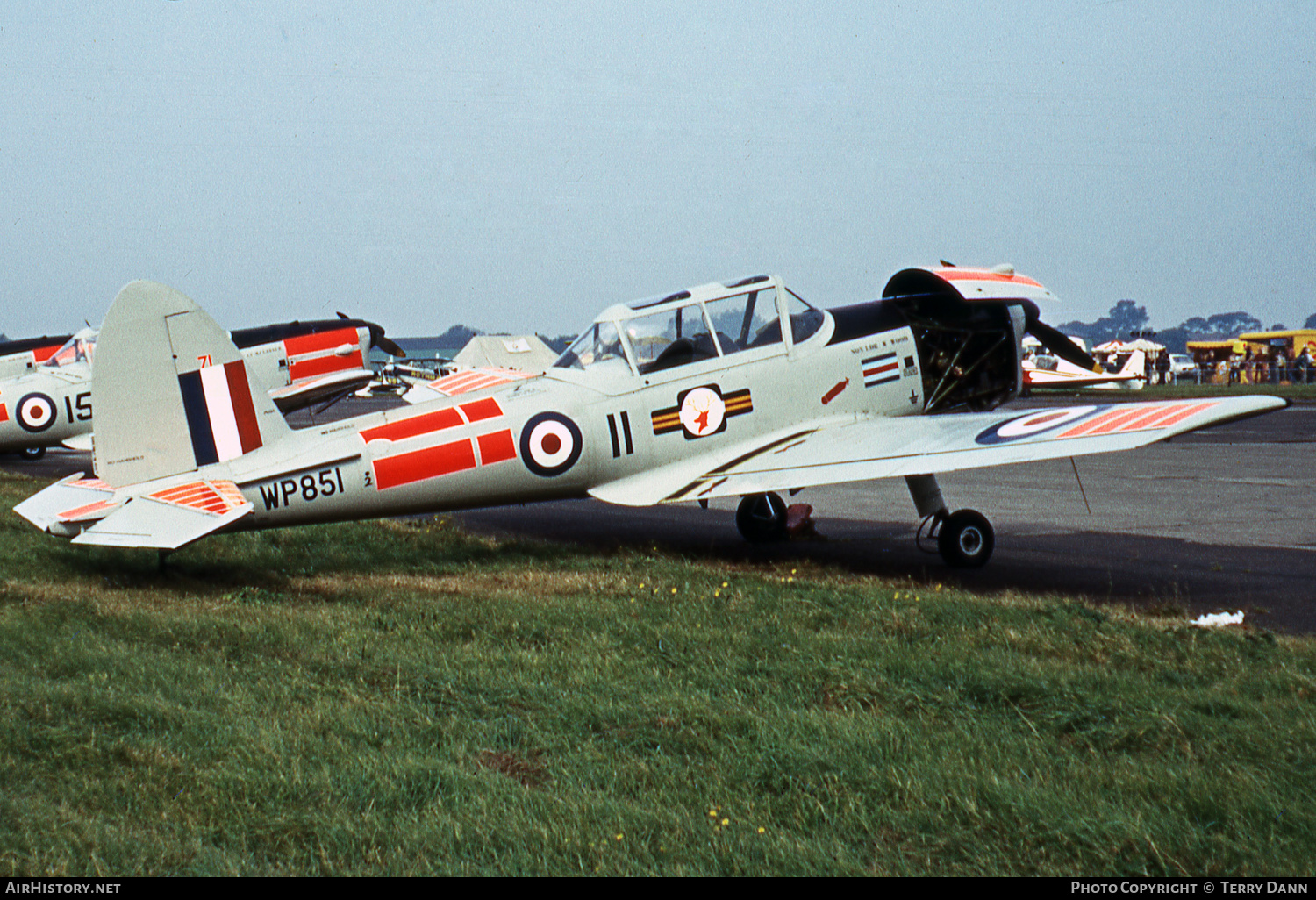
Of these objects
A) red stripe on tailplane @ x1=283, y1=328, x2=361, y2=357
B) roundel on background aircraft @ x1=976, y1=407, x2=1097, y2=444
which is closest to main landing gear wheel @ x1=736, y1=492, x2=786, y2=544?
roundel on background aircraft @ x1=976, y1=407, x2=1097, y2=444

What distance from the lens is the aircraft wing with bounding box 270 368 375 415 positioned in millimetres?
19531

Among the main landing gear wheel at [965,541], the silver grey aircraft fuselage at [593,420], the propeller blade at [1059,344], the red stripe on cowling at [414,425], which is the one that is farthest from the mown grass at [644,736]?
the propeller blade at [1059,344]

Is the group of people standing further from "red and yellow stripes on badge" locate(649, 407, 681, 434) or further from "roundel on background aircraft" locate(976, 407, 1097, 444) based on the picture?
"red and yellow stripes on badge" locate(649, 407, 681, 434)

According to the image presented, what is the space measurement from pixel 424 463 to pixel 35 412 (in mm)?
12521

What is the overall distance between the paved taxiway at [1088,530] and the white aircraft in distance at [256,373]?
95 centimetres

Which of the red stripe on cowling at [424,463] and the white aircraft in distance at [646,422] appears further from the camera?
the red stripe on cowling at [424,463]

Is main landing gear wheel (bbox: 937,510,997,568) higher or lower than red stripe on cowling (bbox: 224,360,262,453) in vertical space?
lower

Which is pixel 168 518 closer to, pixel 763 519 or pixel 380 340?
pixel 763 519

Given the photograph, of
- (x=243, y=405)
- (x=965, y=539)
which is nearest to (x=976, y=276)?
(x=965, y=539)

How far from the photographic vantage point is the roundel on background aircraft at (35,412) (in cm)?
1795

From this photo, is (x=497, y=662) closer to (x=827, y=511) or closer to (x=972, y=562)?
(x=972, y=562)

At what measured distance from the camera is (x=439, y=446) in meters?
8.75

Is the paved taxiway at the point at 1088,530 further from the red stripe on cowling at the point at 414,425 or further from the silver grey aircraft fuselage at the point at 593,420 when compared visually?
the red stripe on cowling at the point at 414,425

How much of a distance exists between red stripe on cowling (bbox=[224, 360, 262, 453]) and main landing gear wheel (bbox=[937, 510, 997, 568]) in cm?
553
